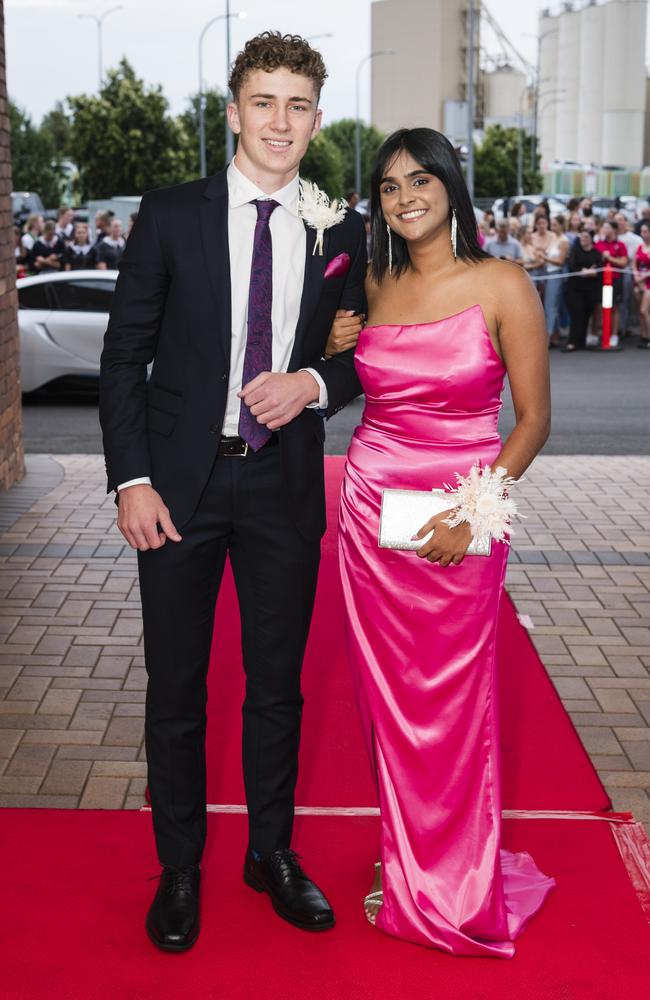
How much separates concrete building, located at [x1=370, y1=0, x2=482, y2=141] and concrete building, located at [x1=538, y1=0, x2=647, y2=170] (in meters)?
8.69

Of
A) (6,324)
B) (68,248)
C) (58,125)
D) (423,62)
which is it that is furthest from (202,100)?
(423,62)

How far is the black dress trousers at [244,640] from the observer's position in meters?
2.95

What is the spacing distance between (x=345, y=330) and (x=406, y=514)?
1.62 feet

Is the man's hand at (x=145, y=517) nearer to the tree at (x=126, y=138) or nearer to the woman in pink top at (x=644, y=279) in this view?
the woman in pink top at (x=644, y=279)

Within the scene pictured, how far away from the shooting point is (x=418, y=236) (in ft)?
9.71

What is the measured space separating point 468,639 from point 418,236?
0.99 m

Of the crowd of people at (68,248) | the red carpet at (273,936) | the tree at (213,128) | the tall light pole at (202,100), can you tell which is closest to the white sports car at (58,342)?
the crowd of people at (68,248)

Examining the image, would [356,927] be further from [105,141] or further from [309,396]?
[105,141]

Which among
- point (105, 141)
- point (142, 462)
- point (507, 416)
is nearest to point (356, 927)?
point (142, 462)

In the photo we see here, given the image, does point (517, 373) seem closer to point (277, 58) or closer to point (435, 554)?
point (435, 554)

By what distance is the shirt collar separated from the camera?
2.90 m

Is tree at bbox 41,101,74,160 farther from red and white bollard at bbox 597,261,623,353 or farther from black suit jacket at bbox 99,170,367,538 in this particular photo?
black suit jacket at bbox 99,170,367,538

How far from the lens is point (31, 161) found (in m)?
65.3

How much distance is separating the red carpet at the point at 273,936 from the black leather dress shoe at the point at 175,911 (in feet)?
0.12
